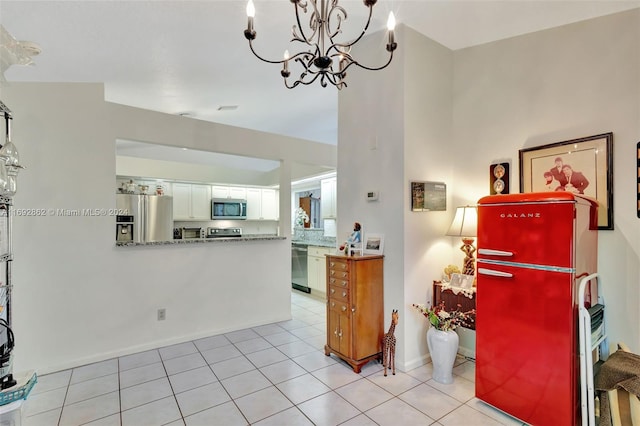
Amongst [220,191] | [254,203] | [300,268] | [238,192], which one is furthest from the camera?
[254,203]

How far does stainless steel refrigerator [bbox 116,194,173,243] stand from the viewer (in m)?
4.48

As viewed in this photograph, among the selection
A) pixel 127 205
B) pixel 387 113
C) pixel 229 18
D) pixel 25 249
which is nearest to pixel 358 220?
pixel 387 113

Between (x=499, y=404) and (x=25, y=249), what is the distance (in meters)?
3.87

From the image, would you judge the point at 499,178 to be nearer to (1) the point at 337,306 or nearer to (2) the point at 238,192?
(1) the point at 337,306

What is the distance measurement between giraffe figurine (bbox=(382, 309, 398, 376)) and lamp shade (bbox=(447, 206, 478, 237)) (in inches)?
34.7

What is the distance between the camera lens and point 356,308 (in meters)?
2.73

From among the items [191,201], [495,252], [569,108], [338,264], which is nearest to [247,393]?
[338,264]

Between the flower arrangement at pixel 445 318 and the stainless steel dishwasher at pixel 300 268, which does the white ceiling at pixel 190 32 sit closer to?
the flower arrangement at pixel 445 318

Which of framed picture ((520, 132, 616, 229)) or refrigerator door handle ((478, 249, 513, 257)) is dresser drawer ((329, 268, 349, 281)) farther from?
framed picture ((520, 132, 616, 229))

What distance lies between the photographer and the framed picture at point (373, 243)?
2923 mm

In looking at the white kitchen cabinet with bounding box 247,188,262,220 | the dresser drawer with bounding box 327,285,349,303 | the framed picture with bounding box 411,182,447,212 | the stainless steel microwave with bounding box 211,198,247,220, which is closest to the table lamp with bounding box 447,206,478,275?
the framed picture with bounding box 411,182,447,212

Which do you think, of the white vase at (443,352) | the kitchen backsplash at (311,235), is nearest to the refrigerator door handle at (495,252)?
the white vase at (443,352)

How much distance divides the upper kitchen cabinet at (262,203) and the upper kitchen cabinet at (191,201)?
2.91 feet

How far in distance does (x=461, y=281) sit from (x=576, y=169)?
4.05 feet
